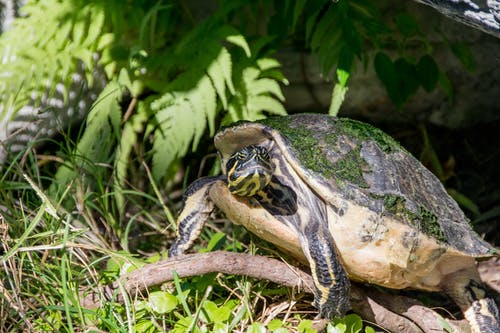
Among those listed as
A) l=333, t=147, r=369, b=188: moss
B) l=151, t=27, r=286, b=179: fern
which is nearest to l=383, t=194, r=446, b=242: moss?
l=333, t=147, r=369, b=188: moss

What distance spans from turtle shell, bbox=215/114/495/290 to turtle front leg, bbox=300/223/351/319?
72mm

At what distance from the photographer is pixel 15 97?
3.06m

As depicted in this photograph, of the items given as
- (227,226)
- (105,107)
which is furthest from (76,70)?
(227,226)

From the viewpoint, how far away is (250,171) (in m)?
2.38

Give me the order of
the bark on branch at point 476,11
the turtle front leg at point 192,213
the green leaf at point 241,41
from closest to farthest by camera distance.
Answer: the bark on branch at point 476,11 → the turtle front leg at point 192,213 → the green leaf at point 241,41

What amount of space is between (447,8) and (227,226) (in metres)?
1.55

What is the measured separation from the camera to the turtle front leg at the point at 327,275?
236 cm

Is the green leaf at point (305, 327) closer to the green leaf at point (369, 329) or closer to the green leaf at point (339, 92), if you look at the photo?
the green leaf at point (369, 329)

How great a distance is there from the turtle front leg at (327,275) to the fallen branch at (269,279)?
5.6 inches

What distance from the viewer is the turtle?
2402 mm

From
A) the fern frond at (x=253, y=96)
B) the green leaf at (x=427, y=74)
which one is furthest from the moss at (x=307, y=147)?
the green leaf at (x=427, y=74)

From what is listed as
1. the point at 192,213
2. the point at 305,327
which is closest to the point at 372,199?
the point at 305,327

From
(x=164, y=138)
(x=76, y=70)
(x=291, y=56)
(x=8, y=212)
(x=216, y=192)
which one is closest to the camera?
(x=216, y=192)

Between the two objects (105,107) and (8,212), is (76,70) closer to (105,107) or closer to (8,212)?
(105,107)
